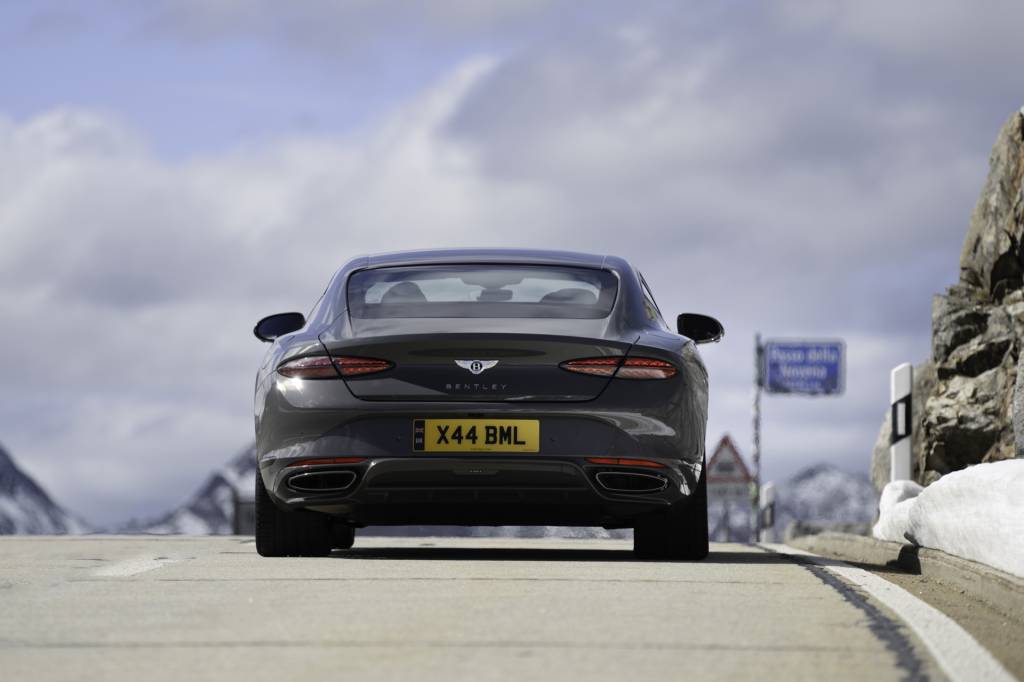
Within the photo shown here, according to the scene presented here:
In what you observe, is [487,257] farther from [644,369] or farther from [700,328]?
[644,369]

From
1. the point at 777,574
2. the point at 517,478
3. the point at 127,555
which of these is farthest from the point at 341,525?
the point at 777,574

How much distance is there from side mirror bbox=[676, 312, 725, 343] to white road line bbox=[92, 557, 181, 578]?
2806mm

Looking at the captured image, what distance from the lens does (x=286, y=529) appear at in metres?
8.98

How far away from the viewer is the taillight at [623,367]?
8.30m

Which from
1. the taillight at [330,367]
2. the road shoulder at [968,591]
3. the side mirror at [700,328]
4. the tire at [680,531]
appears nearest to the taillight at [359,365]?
the taillight at [330,367]

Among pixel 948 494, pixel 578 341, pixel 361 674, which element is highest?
pixel 578 341

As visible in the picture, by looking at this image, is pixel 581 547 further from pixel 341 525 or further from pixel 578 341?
pixel 578 341

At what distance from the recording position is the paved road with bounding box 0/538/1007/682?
4.96m

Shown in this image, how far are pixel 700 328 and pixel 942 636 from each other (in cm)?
383

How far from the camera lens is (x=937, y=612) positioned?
6527mm

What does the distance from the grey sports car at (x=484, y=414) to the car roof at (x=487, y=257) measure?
0.41 meters

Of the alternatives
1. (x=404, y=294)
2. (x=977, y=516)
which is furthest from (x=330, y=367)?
(x=977, y=516)

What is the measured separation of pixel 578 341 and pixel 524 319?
338 millimetres

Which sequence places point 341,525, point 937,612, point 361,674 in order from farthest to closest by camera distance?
point 341,525 → point 937,612 → point 361,674
